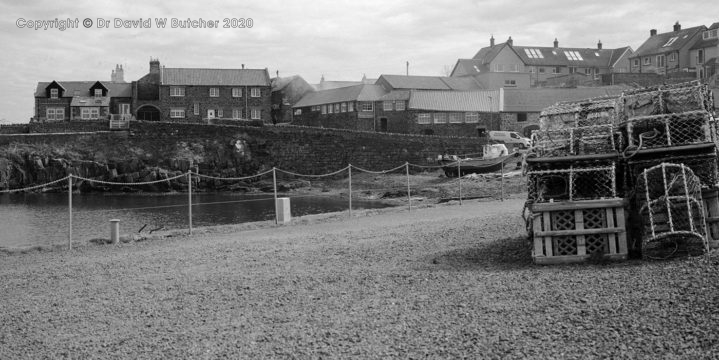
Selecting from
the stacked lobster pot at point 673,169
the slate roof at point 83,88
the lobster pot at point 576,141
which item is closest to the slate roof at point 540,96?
the slate roof at point 83,88

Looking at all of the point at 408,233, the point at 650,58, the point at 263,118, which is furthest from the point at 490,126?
the point at 408,233

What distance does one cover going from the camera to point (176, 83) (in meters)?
71.6

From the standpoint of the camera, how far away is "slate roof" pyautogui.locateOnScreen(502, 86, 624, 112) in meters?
66.7

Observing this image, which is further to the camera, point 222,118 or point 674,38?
point 674,38

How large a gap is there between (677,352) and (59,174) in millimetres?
61091

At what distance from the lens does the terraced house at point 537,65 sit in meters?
85.5

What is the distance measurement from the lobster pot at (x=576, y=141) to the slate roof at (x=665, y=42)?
80.8 m

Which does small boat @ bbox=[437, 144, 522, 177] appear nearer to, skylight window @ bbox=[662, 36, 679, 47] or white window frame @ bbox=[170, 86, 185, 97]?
white window frame @ bbox=[170, 86, 185, 97]

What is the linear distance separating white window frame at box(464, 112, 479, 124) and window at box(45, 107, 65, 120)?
4140 cm

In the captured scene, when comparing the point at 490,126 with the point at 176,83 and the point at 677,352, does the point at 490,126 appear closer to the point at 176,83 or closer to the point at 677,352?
the point at 176,83

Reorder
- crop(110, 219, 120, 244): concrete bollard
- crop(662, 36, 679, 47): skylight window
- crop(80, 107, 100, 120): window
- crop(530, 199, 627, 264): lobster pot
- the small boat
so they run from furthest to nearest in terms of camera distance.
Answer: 1. crop(662, 36, 679, 47): skylight window
2. crop(80, 107, 100, 120): window
3. the small boat
4. crop(110, 219, 120, 244): concrete bollard
5. crop(530, 199, 627, 264): lobster pot

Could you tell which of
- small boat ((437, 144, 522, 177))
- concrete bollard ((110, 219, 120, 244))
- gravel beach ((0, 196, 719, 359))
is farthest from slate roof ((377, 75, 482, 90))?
gravel beach ((0, 196, 719, 359))

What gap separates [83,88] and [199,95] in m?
12.0

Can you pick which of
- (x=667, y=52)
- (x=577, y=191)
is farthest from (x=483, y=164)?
(x=667, y=52)
